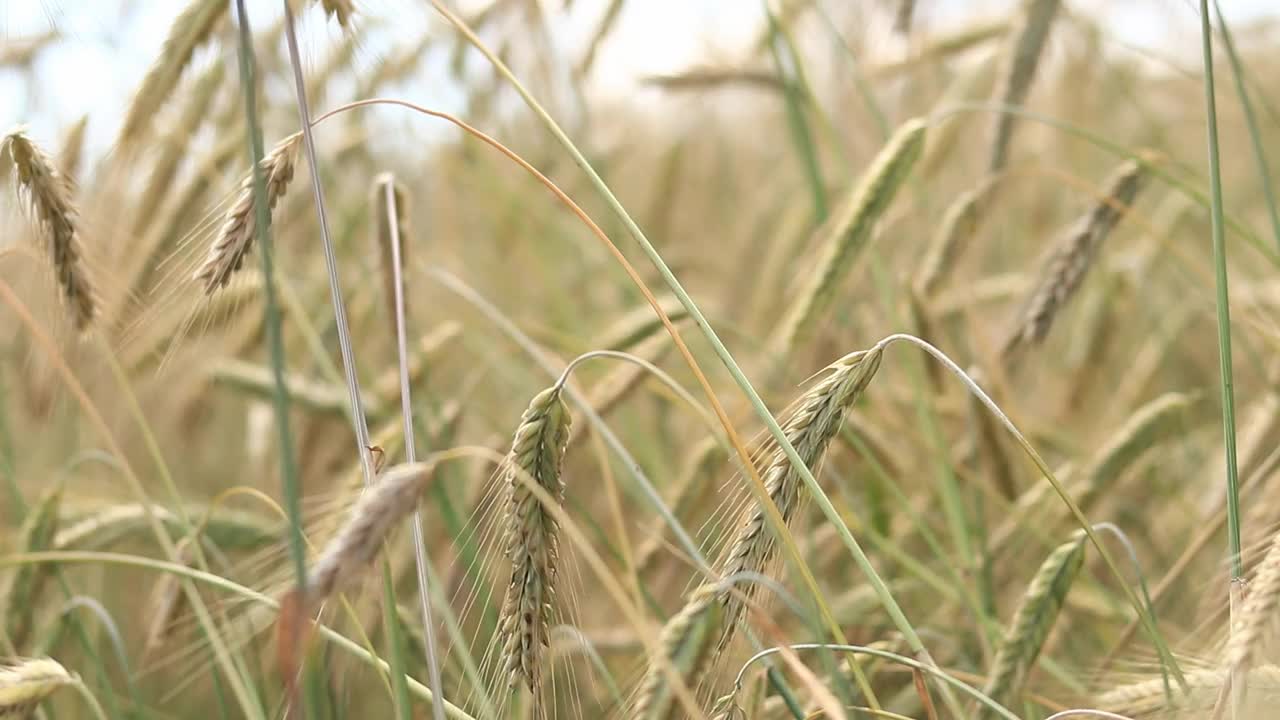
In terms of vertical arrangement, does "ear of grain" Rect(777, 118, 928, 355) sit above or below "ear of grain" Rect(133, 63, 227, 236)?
below

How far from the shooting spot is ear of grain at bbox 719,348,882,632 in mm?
876

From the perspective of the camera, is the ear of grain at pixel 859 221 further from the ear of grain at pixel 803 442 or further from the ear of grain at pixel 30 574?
the ear of grain at pixel 30 574

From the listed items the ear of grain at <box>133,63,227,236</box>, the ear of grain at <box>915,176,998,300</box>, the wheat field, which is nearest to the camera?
the wheat field

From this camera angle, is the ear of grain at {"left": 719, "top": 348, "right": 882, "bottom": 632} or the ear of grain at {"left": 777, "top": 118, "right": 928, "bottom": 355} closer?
the ear of grain at {"left": 719, "top": 348, "right": 882, "bottom": 632}

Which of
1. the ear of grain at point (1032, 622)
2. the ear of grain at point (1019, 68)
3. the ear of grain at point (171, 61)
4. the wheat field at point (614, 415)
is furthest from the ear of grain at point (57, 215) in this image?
the ear of grain at point (1019, 68)

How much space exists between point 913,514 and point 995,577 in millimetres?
444

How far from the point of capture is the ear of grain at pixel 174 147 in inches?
72.4

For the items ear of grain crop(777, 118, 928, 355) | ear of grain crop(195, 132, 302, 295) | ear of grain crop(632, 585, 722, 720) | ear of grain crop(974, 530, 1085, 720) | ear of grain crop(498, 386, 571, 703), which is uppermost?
ear of grain crop(195, 132, 302, 295)

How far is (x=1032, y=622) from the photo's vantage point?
1043 mm

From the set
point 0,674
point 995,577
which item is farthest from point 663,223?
point 0,674

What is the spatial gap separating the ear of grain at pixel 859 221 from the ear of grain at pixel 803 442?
0.49 meters

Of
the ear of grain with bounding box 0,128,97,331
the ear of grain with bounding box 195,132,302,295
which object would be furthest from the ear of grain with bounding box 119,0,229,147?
the ear of grain with bounding box 195,132,302,295

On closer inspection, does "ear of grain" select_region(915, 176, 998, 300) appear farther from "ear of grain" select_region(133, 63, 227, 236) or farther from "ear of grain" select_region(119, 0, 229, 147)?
"ear of grain" select_region(133, 63, 227, 236)

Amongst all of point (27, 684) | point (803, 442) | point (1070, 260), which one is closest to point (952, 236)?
point (1070, 260)
